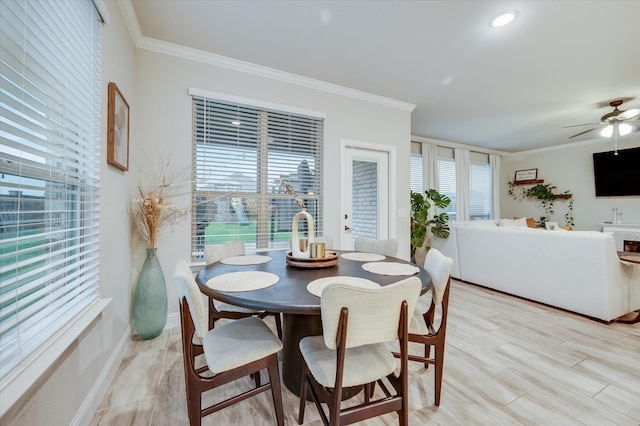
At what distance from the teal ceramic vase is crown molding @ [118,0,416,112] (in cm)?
186

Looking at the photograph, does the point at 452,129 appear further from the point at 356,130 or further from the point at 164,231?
the point at 164,231

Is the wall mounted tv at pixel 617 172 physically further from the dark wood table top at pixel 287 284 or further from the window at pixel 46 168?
the window at pixel 46 168

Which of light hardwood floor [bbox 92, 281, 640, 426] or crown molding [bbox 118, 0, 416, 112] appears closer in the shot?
light hardwood floor [bbox 92, 281, 640, 426]

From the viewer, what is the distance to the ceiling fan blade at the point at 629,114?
3.57 m

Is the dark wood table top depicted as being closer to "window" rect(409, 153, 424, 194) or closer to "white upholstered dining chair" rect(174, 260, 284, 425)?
"white upholstered dining chair" rect(174, 260, 284, 425)

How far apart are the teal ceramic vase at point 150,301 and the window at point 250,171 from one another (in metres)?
0.42


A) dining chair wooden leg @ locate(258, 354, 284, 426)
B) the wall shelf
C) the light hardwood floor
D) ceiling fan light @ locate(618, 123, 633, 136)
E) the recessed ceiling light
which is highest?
the recessed ceiling light

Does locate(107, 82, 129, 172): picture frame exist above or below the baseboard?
above

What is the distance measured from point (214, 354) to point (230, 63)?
274 centimetres

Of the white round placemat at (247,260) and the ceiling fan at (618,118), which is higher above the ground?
the ceiling fan at (618,118)

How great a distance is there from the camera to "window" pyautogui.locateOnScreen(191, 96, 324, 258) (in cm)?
271

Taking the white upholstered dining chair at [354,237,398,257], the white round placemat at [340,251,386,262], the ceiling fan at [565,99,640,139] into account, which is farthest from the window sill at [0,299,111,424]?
the ceiling fan at [565,99,640,139]

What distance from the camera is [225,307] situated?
185cm

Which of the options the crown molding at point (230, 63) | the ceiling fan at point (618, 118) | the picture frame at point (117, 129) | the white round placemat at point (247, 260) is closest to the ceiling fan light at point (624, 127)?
the ceiling fan at point (618, 118)
